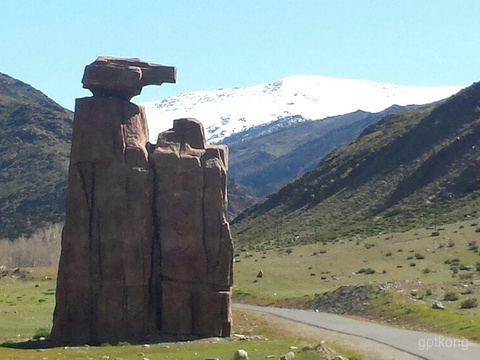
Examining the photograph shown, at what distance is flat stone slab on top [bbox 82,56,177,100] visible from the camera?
35.4 m

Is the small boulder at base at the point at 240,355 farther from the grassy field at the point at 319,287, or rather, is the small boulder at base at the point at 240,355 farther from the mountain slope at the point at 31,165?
the mountain slope at the point at 31,165

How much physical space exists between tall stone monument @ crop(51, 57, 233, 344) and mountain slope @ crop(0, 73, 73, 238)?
107 meters

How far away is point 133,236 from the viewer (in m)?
34.4

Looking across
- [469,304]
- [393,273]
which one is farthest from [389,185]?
[469,304]

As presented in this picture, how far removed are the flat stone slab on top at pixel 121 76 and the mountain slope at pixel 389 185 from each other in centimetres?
5926

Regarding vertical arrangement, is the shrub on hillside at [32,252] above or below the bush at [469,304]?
above

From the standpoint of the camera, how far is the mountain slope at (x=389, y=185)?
329 ft

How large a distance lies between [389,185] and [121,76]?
84827mm

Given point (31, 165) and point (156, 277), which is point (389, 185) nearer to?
point (31, 165)

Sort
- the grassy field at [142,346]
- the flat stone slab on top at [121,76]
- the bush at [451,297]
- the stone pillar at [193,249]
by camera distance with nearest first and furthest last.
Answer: the grassy field at [142,346], the stone pillar at [193,249], the flat stone slab on top at [121,76], the bush at [451,297]

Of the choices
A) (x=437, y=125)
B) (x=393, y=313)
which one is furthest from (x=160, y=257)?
(x=437, y=125)

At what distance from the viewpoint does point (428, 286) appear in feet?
167

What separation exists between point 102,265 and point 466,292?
2082cm

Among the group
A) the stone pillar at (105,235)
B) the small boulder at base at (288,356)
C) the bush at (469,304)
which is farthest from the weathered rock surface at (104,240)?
the bush at (469,304)
